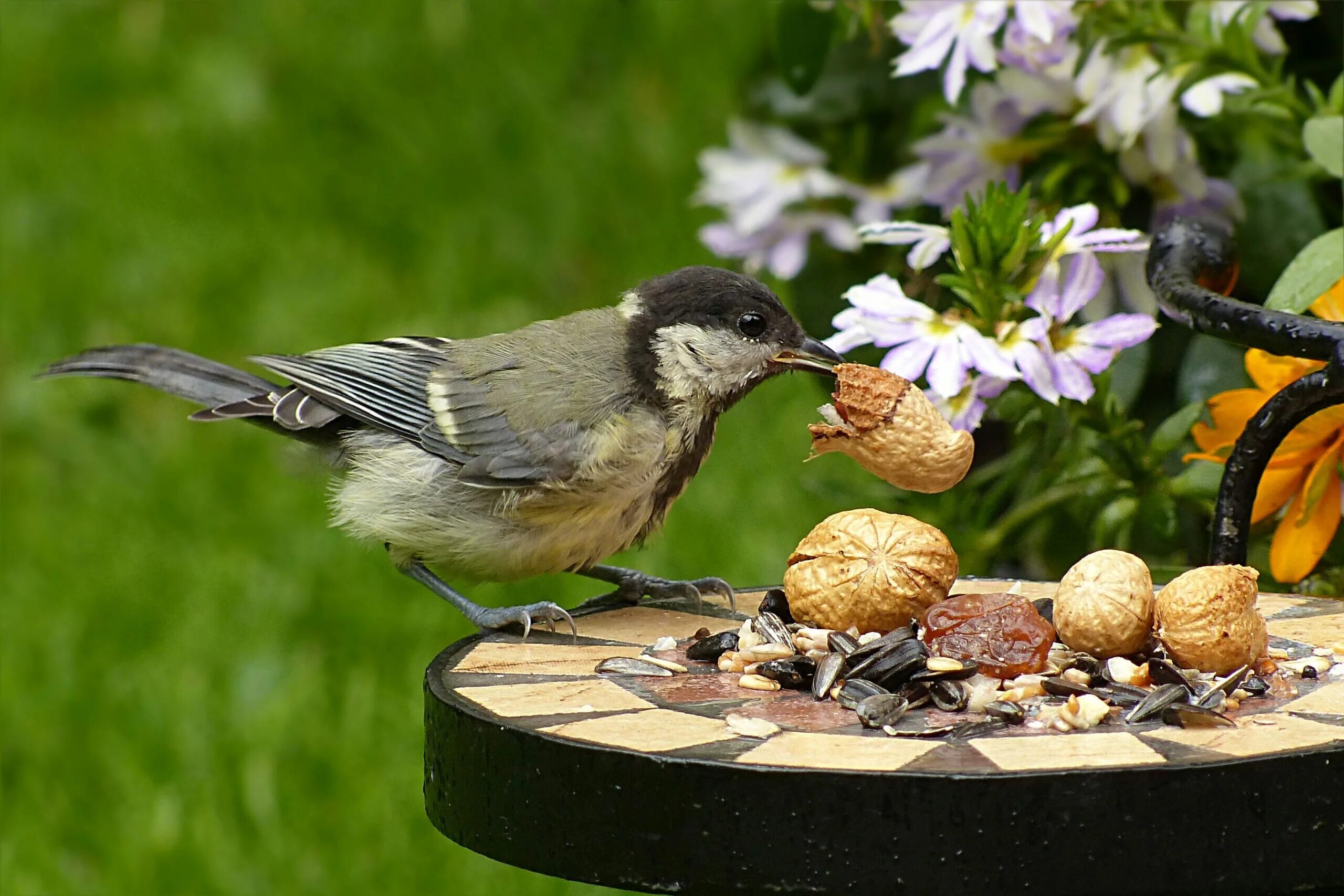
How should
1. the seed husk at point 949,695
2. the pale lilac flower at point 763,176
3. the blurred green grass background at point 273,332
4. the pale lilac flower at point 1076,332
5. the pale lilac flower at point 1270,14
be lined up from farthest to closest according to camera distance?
1. the blurred green grass background at point 273,332
2. the pale lilac flower at point 763,176
3. the pale lilac flower at point 1270,14
4. the pale lilac flower at point 1076,332
5. the seed husk at point 949,695

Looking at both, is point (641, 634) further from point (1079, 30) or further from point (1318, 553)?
point (1079, 30)

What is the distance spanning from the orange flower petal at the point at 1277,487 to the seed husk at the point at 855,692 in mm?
724

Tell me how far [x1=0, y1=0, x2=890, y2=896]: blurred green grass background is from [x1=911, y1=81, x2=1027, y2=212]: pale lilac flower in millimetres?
545

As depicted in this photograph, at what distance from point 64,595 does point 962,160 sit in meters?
2.79

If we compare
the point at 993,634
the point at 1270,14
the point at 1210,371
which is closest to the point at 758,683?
the point at 993,634

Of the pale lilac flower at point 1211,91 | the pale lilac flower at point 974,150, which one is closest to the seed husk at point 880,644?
the pale lilac flower at point 1211,91

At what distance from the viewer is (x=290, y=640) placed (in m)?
4.45

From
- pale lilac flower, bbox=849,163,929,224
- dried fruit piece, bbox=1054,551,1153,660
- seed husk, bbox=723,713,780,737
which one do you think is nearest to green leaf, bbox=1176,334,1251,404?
pale lilac flower, bbox=849,163,929,224

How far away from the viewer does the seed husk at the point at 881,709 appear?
1676 millimetres

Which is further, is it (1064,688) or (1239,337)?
(1239,337)

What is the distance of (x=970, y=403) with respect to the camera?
2.41 metres

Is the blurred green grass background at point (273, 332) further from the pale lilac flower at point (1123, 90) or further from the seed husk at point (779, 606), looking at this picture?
the seed husk at point (779, 606)

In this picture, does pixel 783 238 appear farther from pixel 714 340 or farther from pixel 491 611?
pixel 491 611

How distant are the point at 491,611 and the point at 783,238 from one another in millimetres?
1228
